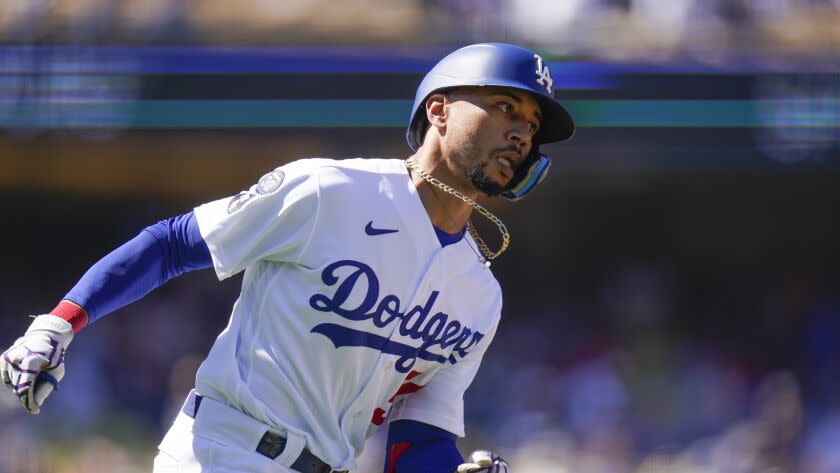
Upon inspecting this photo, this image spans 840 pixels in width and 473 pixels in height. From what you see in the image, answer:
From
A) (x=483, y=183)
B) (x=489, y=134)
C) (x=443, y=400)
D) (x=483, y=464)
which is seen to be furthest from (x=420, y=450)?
(x=489, y=134)

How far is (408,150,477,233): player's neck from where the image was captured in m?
2.36

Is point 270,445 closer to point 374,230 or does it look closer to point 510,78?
point 374,230

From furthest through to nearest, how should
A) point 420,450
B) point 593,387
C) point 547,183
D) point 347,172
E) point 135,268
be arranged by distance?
1. point 547,183
2. point 593,387
3. point 420,450
4. point 347,172
5. point 135,268

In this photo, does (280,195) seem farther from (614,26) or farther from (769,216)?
(769,216)

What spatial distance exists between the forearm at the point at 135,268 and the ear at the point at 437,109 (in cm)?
57

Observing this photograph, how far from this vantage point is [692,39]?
4.93m

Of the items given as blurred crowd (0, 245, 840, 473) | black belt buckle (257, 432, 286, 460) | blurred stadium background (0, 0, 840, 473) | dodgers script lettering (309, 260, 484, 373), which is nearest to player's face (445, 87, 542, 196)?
dodgers script lettering (309, 260, 484, 373)

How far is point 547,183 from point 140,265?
10.8 ft

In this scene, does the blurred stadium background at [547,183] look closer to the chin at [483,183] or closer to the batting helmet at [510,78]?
the batting helmet at [510,78]

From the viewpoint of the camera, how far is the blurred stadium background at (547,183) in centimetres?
474

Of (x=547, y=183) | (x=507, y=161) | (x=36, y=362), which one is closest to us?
(x=36, y=362)

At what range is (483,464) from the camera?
2258mm

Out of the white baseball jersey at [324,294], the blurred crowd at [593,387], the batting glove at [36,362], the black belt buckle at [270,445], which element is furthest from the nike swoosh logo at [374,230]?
the blurred crowd at [593,387]

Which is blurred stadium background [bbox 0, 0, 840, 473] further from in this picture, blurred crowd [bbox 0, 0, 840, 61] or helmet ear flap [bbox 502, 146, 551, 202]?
helmet ear flap [bbox 502, 146, 551, 202]
